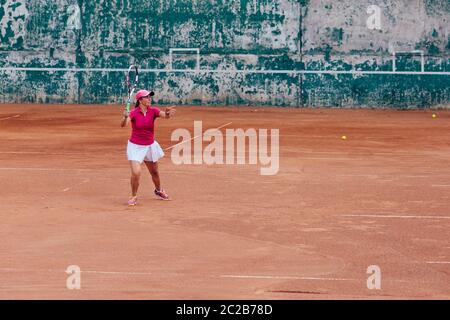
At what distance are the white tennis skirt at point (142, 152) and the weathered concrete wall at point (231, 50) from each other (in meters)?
19.7

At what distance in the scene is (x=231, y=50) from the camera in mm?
33875

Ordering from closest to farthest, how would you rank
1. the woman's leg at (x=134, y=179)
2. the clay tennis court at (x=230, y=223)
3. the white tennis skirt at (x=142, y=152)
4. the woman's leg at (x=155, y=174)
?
the clay tennis court at (x=230, y=223), the woman's leg at (x=134, y=179), the white tennis skirt at (x=142, y=152), the woman's leg at (x=155, y=174)

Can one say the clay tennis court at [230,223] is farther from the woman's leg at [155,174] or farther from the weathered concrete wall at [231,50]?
the weathered concrete wall at [231,50]

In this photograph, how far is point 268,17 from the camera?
33.6 meters

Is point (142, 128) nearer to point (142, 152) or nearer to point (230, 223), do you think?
point (142, 152)

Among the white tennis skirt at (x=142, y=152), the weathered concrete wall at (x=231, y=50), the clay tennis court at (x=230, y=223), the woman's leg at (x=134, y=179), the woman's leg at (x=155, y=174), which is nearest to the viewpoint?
the clay tennis court at (x=230, y=223)

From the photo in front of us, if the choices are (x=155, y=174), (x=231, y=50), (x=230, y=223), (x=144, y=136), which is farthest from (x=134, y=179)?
(x=231, y=50)

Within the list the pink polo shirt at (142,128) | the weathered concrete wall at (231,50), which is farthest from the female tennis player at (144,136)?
the weathered concrete wall at (231,50)

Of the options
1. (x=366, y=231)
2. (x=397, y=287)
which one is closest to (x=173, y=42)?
(x=366, y=231)

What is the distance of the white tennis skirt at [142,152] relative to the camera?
45.9 ft

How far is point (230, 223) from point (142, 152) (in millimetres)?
2156

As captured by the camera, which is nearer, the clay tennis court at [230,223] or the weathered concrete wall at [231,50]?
the clay tennis court at [230,223]

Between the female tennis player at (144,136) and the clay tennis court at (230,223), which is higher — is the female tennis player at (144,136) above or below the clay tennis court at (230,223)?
above
